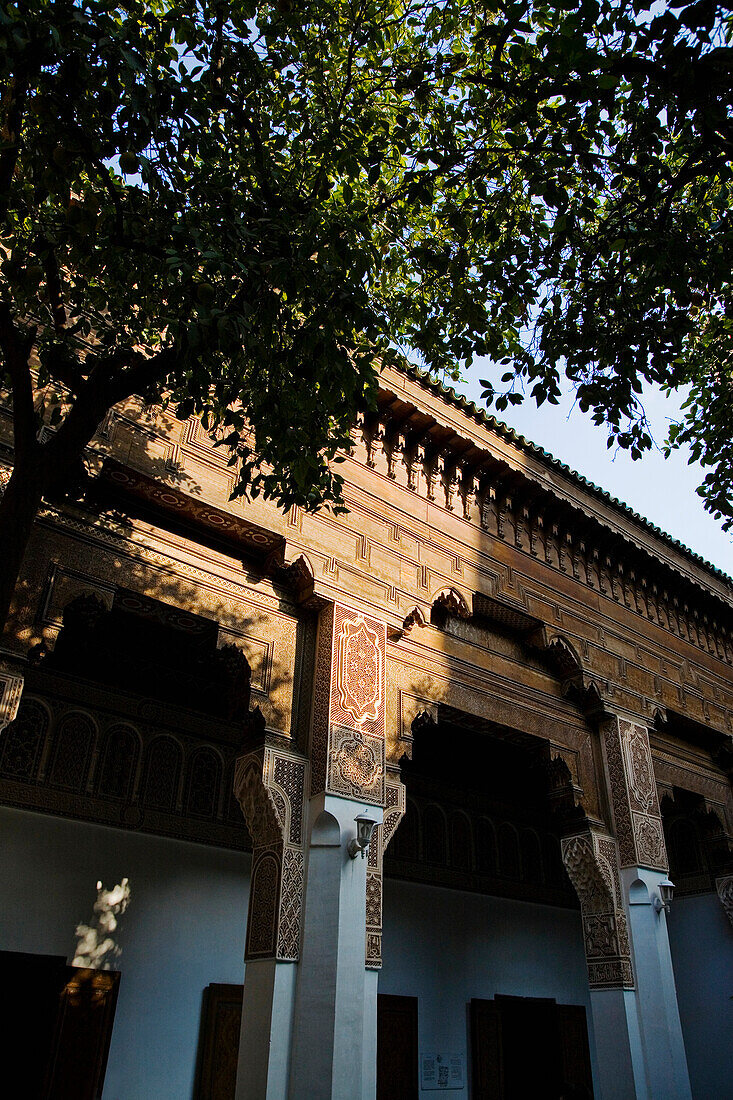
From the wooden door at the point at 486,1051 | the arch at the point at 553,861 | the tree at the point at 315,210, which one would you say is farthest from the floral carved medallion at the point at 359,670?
the arch at the point at 553,861

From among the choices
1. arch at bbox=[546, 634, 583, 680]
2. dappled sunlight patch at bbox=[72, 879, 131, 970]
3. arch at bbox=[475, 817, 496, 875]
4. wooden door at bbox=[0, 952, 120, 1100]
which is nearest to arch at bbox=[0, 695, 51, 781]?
dappled sunlight patch at bbox=[72, 879, 131, 970]

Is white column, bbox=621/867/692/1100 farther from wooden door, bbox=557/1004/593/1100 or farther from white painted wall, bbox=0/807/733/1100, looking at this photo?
wooden door, bbox=557/1004/593/1100

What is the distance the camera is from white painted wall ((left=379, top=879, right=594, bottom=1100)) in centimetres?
868

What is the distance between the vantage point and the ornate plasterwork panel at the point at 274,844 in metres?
5.05

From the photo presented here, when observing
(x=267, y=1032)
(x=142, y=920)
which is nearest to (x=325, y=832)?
(x=267, y=1032)

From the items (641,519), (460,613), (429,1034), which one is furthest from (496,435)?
(429,1034)

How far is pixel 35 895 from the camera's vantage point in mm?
6375

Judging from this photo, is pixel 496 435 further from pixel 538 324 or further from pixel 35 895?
pixel 35 895

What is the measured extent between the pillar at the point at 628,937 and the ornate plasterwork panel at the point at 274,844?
3.36 meters

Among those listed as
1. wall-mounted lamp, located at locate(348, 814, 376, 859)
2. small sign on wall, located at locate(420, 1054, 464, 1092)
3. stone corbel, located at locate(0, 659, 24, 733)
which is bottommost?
small sign on wall, located at locate(420, 1054, 464, 1092)

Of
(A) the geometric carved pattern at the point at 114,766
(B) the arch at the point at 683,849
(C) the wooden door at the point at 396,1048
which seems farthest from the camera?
(B) the arch at the point at 683,849

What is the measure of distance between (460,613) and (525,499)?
173 centimetres

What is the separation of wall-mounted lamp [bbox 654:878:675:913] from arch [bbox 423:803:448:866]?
2693mm

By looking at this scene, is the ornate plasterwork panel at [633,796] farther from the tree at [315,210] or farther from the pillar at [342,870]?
the tree at [315,210]
